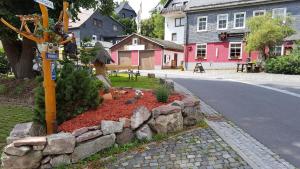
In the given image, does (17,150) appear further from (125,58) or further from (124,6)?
(124,6)

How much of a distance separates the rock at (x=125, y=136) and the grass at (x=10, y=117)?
2.25m

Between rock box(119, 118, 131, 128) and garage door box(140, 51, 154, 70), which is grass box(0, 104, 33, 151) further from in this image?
garage door box(140, 51, 154, 70)

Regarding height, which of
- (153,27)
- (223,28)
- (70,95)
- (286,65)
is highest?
(153,27)

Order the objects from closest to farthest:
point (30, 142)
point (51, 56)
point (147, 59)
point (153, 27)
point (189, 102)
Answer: point (30, 142) → point (51, 56) → point (189, 102) → point (147, 59) → point (153, 27)

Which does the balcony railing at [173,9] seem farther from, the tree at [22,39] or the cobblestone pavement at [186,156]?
the cobblestone pavement at [186,156]

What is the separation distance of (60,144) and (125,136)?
49.5 inches

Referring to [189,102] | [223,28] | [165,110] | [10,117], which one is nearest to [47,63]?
[165,110]

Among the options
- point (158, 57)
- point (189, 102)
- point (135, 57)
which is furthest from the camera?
point (135, 57)

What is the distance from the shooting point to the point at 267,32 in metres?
23.8

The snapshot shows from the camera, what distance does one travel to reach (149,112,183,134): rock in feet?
19.7

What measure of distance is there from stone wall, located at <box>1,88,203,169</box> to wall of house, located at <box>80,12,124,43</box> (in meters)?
44.8

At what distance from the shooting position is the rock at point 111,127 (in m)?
5.31

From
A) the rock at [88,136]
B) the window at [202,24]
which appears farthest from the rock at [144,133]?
the window at [202,24]

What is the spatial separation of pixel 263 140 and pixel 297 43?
882 inches
